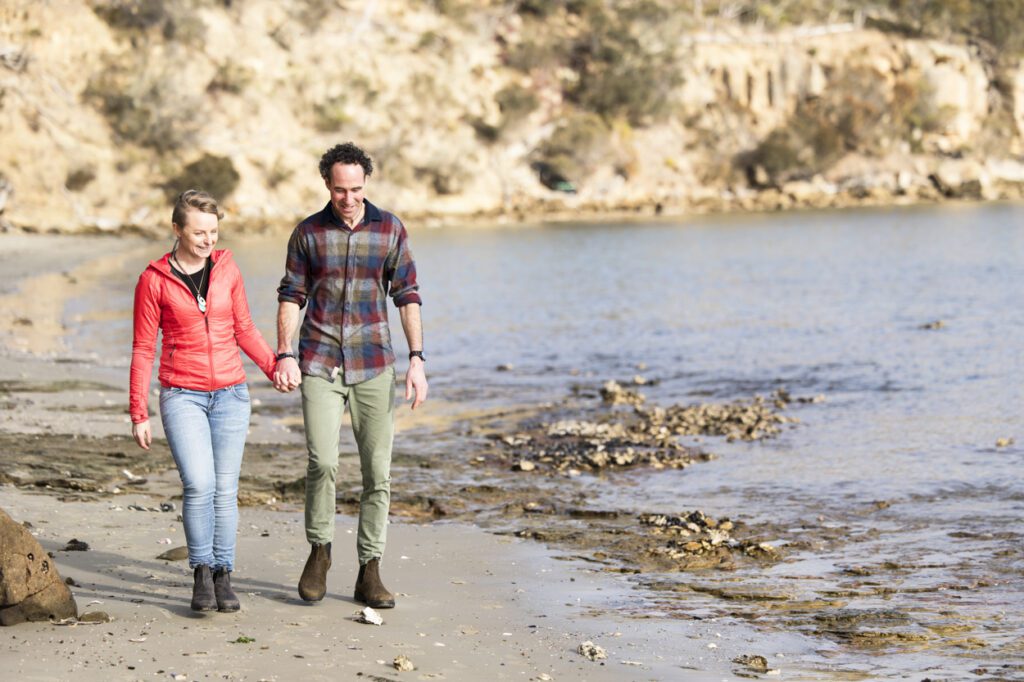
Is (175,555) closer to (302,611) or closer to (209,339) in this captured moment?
(302,611)

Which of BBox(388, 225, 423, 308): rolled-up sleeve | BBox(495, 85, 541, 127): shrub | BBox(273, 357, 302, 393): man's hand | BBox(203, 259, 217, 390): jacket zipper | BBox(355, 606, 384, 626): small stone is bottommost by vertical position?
BBox(355, 606, 384, 626): small stone

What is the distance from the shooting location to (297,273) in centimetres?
591

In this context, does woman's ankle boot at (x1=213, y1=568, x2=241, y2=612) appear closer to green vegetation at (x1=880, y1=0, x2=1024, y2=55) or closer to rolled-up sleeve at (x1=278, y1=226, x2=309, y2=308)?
rolled-up sleeve at (x1=278, y1=226, x2=309, y2=308)

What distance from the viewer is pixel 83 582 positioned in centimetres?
607

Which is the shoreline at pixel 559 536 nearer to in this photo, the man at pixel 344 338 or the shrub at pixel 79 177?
the man at pixel 344 338

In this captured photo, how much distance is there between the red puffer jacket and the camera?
555cm

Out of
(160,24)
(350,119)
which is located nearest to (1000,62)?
(350,119)

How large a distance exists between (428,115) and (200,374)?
68834 millimetres

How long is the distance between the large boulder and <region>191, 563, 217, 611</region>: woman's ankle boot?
20.4 inches

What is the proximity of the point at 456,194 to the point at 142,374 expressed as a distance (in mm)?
66801

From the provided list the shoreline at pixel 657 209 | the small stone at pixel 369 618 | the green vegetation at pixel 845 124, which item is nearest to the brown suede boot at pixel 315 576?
the small stone at pixel 369 618

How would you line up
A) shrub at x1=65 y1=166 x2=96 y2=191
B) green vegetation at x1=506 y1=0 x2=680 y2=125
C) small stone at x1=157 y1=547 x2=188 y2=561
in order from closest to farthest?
1. small stone at x1=157 y1=547 x2=188 y2=561
2. shrub at x1=65 y1=166 x2=96 y2=191
3. green vegetation at x1=506 y1=0 x2=680 y2=125

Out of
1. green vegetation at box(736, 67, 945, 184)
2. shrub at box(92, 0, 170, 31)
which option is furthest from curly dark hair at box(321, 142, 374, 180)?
green vegetation at box(736, 67, 945, 184)

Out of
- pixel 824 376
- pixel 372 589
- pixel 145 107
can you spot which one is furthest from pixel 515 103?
pixel 372 589
